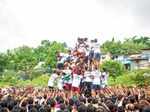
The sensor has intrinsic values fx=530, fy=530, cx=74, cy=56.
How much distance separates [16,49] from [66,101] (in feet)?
212

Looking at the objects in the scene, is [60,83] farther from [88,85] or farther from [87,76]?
Result: [88,85]

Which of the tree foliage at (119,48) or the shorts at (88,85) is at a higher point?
the tree foliage at (119,48)

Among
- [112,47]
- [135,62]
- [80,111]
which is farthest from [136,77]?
[112,47]

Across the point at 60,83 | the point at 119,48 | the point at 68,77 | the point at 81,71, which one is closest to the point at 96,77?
the point at 81,71

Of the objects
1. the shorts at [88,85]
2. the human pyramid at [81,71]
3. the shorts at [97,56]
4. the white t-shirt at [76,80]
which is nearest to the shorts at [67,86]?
the human pyramid at [81,71]

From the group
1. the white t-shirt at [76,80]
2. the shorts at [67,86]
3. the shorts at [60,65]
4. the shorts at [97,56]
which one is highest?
the shorts at [97,56]

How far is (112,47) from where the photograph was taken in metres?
71.1

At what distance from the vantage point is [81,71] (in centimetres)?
3212

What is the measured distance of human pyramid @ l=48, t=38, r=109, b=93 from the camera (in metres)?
31.0

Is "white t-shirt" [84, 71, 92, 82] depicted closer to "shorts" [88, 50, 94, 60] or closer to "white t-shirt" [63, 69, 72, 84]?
"shorts" [88, 50, 94, 60]

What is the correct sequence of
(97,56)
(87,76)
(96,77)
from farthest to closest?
(97,56), (87,76), (96,77)

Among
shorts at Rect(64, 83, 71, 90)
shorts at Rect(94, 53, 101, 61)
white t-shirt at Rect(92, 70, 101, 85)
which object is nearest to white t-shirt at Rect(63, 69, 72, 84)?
shorts at Rect(64, 83, 71, 90)

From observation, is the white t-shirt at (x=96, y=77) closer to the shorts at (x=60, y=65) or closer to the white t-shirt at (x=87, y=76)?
the white t-shirt at (x=87, y=76)

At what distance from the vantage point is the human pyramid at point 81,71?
3100 centimetres
